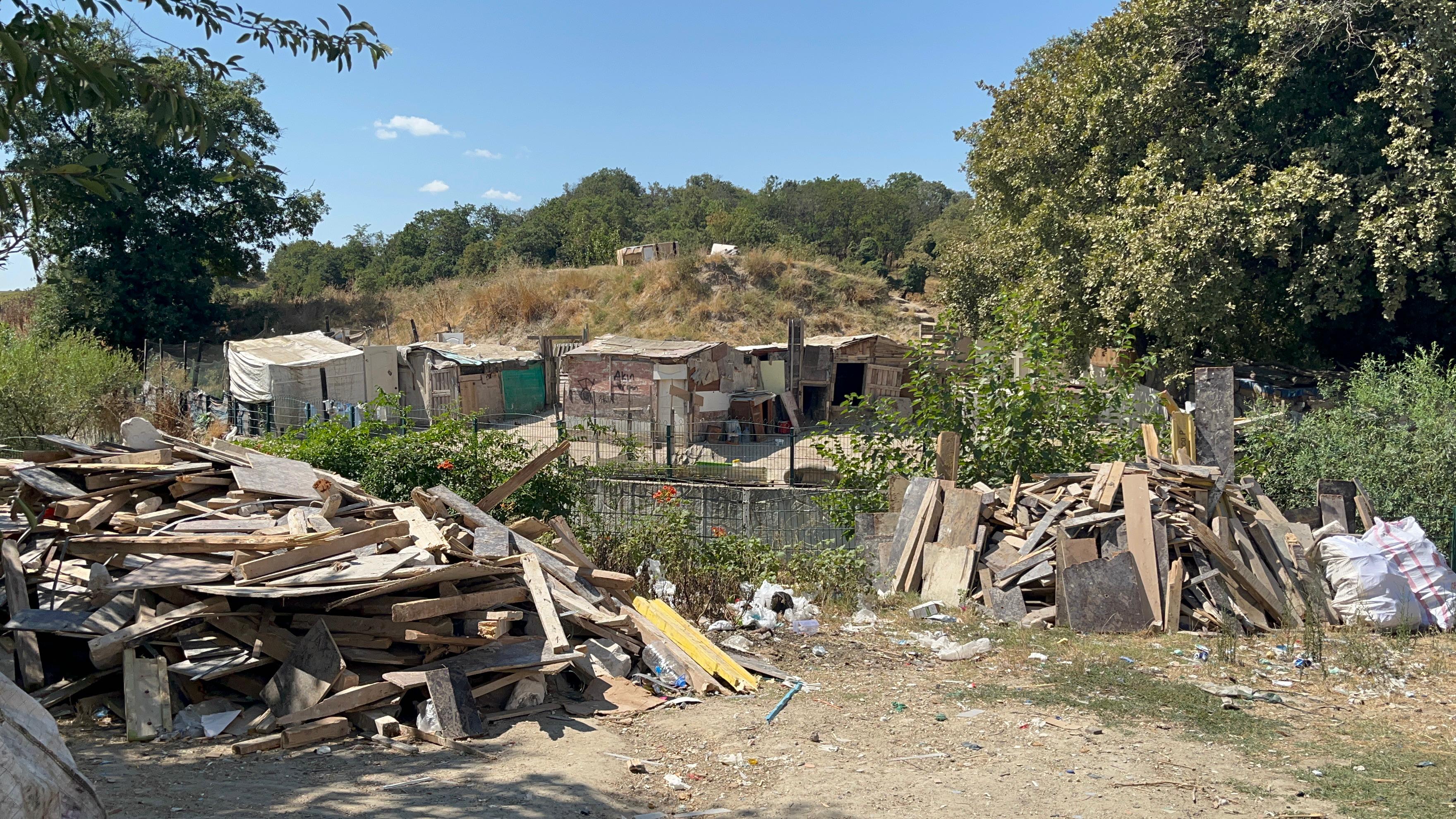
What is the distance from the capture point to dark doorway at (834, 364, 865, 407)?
27844 millimetres

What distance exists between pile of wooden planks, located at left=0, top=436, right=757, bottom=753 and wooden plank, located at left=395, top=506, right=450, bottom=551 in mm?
24

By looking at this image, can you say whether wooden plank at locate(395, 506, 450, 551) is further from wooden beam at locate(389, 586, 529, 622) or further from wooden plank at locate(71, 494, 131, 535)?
wooden plank at locate(71, 494, 131, 535)

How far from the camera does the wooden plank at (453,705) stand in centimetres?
563

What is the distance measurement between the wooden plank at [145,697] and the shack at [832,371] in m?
21.2

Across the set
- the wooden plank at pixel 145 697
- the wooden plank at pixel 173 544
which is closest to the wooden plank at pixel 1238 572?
the wooden plank at pixel 173 544

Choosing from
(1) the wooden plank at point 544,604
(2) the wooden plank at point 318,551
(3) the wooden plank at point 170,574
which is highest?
(2) the wooden plank at point 318,551

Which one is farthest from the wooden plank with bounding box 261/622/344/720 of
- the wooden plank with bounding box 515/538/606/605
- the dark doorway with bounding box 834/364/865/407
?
the dark doorway with bounding box 834/364/865/407

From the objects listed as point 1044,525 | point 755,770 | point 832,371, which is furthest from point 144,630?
point 832,371

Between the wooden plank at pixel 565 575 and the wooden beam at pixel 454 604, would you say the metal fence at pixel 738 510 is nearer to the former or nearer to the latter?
the wooden plank at pixel 565 575

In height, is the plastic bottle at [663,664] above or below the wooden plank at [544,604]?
below

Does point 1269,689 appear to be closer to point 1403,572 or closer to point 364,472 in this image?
point 1403,572

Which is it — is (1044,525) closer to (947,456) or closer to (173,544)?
(947,456)

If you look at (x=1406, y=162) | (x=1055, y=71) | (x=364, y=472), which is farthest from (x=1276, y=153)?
(x=364, y=472)

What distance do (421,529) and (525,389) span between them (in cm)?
2133
